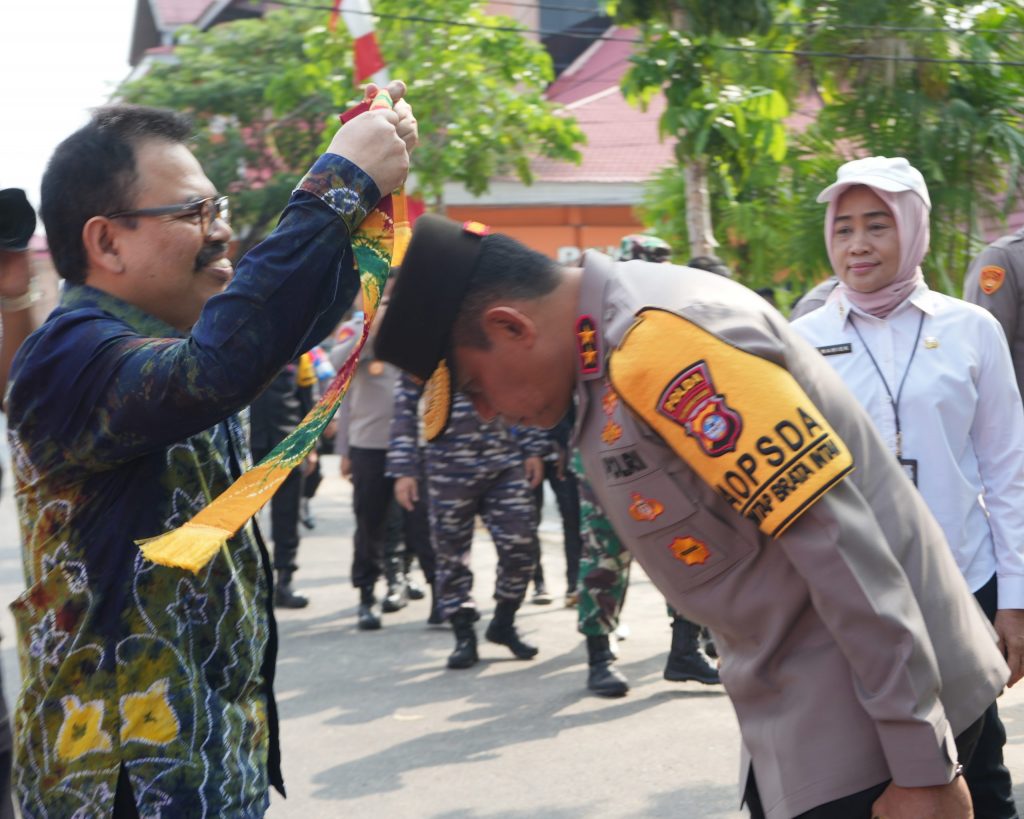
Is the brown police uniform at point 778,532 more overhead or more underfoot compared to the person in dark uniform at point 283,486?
more overhead

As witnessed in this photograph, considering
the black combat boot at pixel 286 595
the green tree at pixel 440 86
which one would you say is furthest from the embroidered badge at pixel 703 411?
the green tree at pixel 440 86

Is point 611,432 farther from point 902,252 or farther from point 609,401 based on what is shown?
point 902,252

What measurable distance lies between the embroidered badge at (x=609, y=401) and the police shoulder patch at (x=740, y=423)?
0.12 meters

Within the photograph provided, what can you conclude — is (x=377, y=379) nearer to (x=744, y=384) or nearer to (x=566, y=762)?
(x=566, y=762)

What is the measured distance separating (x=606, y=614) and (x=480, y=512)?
117 cm

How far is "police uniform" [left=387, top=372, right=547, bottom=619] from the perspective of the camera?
7137 millimetres

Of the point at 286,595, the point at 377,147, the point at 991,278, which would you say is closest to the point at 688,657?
the point at 991,278

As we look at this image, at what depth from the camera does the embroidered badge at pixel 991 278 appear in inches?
194

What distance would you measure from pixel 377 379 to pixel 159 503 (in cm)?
635

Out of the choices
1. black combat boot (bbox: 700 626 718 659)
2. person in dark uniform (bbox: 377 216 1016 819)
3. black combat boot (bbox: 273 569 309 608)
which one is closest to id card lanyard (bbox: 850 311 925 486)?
person in dark uniform (bbox: 377 216 1016 819)

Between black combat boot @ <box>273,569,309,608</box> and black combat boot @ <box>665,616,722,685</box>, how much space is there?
3.45 metres

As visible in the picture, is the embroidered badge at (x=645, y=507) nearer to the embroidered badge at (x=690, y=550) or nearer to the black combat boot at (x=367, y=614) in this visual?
the embroidered badge at (x=690, y=550)

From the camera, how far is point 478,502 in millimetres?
7262

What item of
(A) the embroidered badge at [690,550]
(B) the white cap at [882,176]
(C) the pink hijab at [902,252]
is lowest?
(C) the pink hijab at [902,252]
